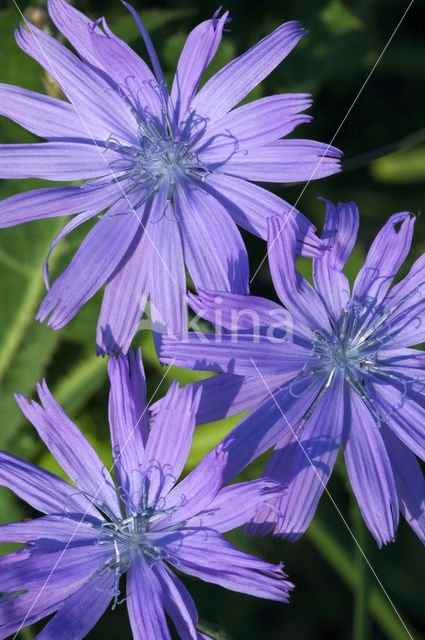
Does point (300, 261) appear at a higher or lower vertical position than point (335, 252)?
higher

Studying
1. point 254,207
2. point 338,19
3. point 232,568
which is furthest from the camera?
point 338,19

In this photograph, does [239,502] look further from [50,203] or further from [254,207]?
[50,203]

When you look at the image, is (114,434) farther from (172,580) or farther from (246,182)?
(246,182)

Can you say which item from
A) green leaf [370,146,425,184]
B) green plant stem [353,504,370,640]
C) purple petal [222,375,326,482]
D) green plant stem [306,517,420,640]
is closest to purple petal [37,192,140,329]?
purple petal [222,375,326,482]

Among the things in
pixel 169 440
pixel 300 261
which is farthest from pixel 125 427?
pixel 300 261

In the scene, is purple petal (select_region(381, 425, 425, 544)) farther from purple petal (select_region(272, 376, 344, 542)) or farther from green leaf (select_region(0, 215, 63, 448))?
green leaf (select_region(0, 215, 63, 448))

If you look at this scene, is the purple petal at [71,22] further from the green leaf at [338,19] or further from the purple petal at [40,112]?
the green leaf at [338,19]
